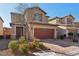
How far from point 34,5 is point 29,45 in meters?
0.99

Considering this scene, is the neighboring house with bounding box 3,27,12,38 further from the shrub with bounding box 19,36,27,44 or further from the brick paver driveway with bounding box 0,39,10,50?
the shrub with bounding box 19,36,27,44

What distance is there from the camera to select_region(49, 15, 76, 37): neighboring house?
18.0 ft

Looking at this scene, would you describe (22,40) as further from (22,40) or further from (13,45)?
(13,45)

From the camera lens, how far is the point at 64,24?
18.3ft

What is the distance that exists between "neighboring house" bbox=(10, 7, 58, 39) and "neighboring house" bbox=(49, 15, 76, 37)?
0.36 ft

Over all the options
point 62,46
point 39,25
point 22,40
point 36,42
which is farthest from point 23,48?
point 62,46

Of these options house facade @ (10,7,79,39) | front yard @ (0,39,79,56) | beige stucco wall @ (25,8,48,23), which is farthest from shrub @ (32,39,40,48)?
beige stucco wall @ (25,8,48,23)

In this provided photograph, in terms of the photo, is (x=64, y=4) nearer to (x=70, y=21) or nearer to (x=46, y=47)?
(x=70, y=21)

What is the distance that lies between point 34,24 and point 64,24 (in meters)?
0.75

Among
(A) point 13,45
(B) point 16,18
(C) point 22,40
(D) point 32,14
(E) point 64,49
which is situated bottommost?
(E) point 64,49

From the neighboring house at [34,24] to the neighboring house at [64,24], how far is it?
0.11m

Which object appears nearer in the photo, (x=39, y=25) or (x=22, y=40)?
(x=22, y=40)

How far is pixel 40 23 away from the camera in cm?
556

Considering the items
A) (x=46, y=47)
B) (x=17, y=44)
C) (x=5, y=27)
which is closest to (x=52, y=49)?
(x=46, y=47)
